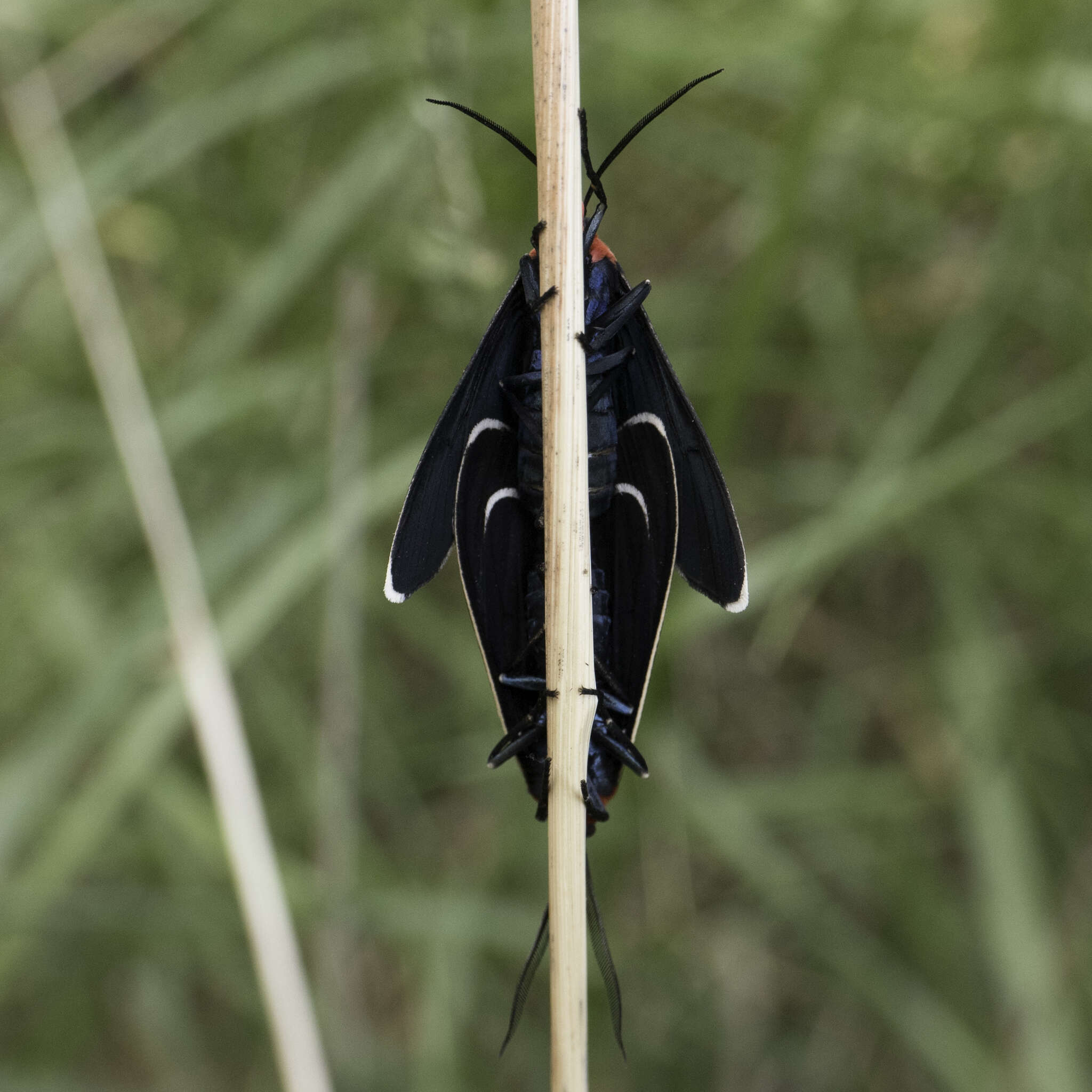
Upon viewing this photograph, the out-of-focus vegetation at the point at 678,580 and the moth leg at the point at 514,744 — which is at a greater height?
the out-of-focus vegetation at the point at 678,580

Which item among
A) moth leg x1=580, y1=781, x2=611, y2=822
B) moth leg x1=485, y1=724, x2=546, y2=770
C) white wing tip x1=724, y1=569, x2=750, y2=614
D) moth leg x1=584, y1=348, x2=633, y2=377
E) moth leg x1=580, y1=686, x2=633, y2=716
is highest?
moth leg x1=584, y1=348, x2=633, y2=377

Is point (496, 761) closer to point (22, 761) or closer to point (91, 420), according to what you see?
point (22, 761)

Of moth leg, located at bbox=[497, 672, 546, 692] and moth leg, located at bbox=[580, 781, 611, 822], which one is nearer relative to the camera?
moth leg, located at bbox=[580, 781, 611, 822]

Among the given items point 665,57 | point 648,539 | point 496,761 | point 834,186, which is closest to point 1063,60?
point 834,186

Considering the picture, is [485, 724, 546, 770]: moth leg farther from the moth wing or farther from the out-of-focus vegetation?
the out-of-focus vegetation

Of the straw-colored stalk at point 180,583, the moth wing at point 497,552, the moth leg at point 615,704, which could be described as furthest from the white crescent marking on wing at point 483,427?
the straw-colored stalk at point 180,583

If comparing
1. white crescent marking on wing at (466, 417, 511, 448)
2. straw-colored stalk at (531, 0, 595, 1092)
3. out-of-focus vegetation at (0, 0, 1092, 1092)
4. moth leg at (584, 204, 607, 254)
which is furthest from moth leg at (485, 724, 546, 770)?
out-of-focus vegetation at (0, 0, 1092, 1092)

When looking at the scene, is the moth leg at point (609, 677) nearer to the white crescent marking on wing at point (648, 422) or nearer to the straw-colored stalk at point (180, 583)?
the white crescent marking on wing at point (648, 422)

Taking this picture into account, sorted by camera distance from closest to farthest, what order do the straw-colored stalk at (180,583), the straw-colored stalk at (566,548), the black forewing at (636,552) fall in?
the straw-colored stalk at (566,548), the black forewing at (636,552), the straw-colored stalk at (180,583)
